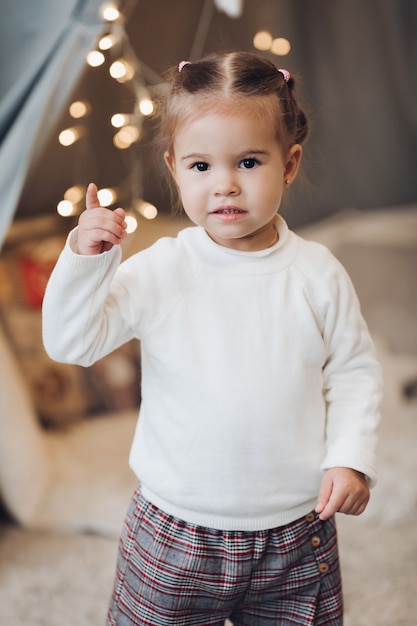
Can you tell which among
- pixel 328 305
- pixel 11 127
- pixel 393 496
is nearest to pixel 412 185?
pixel 393 496

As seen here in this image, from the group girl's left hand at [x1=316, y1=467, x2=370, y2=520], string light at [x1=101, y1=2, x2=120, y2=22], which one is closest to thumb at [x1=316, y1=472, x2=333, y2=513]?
girl's left hand at [x1=316, y1=467, x2=370, y2=520]

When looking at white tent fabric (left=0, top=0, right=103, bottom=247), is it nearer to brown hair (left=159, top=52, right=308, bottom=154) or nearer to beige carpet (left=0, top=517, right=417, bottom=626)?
brown hair (left=159, top=52, right=308, bottom=154)

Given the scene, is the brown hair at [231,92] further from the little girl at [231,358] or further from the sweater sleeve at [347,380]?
the sweater sleeve at [347,380]

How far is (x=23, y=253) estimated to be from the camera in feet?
6.67

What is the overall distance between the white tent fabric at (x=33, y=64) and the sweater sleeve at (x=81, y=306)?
53 cm

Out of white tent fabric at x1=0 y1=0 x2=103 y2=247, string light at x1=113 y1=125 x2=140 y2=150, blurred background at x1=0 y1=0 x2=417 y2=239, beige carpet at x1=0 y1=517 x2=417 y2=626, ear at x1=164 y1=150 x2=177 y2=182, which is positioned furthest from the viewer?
blurred background at x1=0 y1=0 x2=417 y2=239

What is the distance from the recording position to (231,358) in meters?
0.91

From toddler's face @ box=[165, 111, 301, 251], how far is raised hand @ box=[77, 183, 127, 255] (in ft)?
0.30

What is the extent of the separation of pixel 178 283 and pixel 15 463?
910 mm

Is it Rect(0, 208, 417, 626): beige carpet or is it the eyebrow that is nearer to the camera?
the eyebrow

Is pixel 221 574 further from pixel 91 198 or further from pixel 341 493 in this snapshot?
pixel 91 198

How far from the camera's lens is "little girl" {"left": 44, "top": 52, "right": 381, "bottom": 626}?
2.84 ft

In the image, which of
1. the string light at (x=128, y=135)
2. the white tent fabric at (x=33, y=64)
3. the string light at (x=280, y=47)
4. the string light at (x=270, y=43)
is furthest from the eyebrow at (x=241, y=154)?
the string light at (x=280, y=47)

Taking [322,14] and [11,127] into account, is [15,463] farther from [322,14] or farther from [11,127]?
[322,14]
